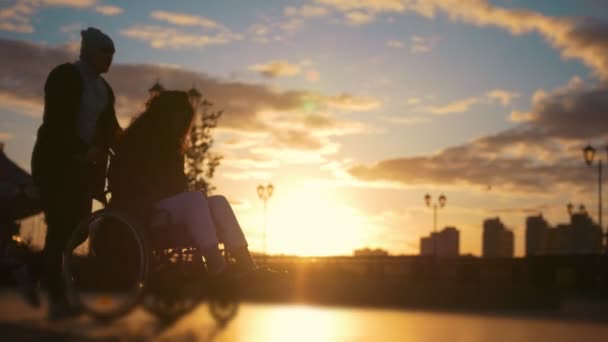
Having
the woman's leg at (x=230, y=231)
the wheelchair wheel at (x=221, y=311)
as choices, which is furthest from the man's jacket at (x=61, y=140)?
the wheelchair wheel at (x=221, y=311)

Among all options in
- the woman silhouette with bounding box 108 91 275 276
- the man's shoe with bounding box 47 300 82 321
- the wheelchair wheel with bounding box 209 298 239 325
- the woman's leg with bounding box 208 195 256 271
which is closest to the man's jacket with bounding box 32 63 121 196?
the woman silhouette with bounding box 108 91 275 276

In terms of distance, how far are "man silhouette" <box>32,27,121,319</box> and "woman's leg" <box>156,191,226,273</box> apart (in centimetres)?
37

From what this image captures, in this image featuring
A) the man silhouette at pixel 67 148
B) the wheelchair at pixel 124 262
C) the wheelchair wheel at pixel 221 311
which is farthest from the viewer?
the wheelchair wheel at pixel 221 311

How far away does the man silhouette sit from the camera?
3.77 m

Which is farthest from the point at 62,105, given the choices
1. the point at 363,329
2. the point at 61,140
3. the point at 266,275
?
the point at 363,329

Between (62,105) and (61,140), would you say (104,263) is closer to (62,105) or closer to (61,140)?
(61,140)

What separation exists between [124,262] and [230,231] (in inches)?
21.6

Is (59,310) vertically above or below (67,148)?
below

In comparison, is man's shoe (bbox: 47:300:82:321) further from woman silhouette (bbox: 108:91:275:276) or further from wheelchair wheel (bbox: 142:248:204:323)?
woman silhouette (bbox: 108:91:275:276)

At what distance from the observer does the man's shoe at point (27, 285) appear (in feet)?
12.2

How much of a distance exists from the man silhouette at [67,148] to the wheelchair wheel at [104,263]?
0.20ft

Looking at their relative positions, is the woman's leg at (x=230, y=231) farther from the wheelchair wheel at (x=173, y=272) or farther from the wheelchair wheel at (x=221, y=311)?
the wheelchair wheel at (x=221, y=311)

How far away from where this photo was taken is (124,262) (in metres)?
3.97

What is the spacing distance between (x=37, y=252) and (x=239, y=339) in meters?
8.41
